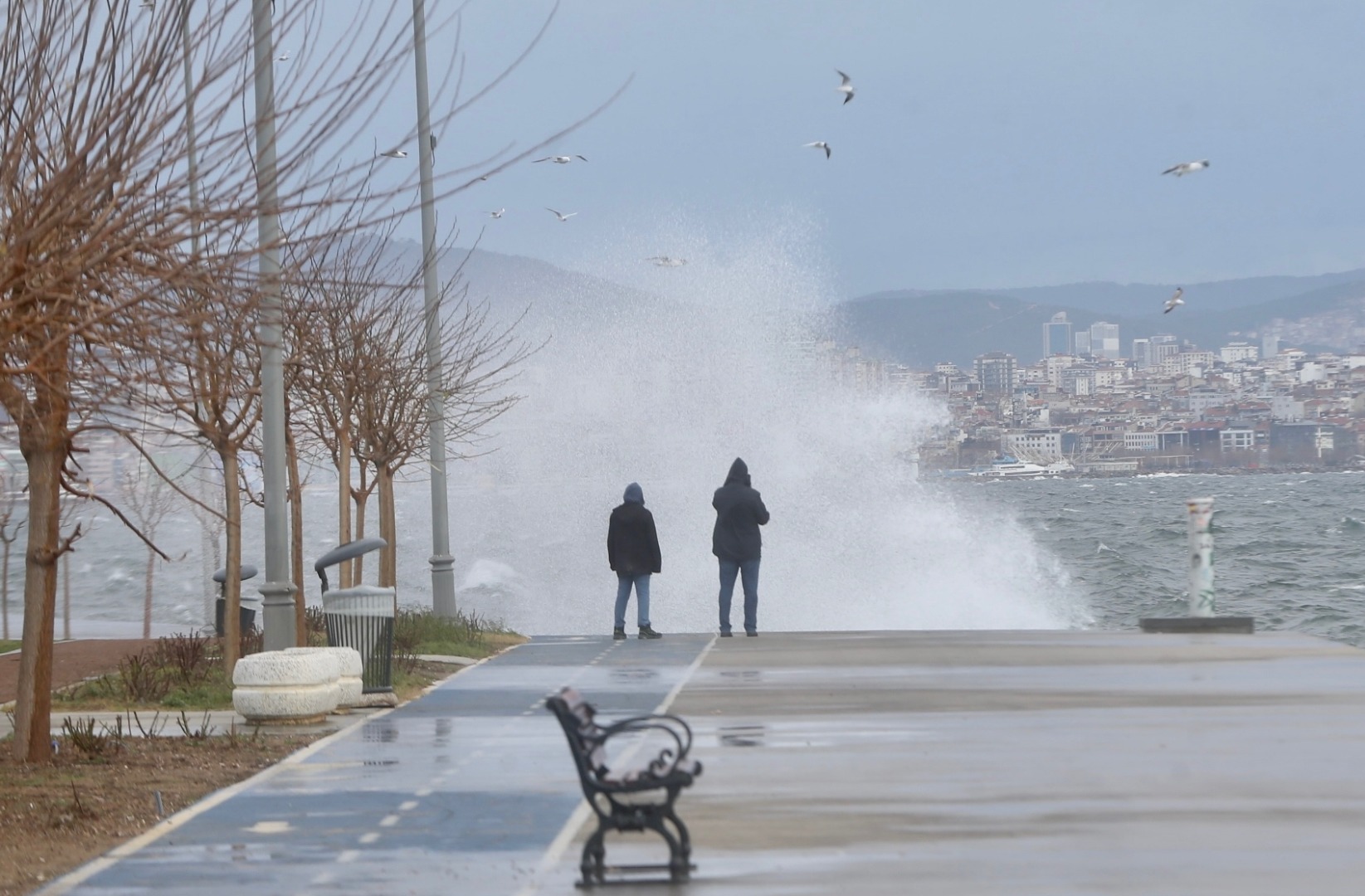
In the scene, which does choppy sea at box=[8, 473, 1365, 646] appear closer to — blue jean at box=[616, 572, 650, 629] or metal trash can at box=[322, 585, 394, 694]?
blue jean at box=[616, 572, 650, 629]

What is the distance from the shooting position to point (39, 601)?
13.1 metres

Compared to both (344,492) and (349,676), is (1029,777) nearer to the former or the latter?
(349,676)

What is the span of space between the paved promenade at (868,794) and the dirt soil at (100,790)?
26 cm

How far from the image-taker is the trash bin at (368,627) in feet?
57.0

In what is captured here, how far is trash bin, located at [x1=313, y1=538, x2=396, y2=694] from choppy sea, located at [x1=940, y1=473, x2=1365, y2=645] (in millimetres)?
35225

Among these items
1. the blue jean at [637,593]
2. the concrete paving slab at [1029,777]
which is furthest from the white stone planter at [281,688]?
the blue jean at [637,593]

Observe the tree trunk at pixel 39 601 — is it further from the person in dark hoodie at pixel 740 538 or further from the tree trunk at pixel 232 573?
the person in dark hoodie at pixel 740 538

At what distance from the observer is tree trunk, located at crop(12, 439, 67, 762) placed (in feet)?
42.2

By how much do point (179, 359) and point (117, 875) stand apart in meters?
2.41

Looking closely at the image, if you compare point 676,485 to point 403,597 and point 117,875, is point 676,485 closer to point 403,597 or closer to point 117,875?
point 403,597

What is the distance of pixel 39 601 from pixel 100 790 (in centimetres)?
157

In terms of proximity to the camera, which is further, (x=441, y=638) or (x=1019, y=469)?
(x=1019, y=469)

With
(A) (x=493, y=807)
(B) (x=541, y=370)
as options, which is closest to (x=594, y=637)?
(A) (x=493, y=807)

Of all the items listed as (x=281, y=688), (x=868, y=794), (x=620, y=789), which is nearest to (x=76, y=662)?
(x=281, y=688)
